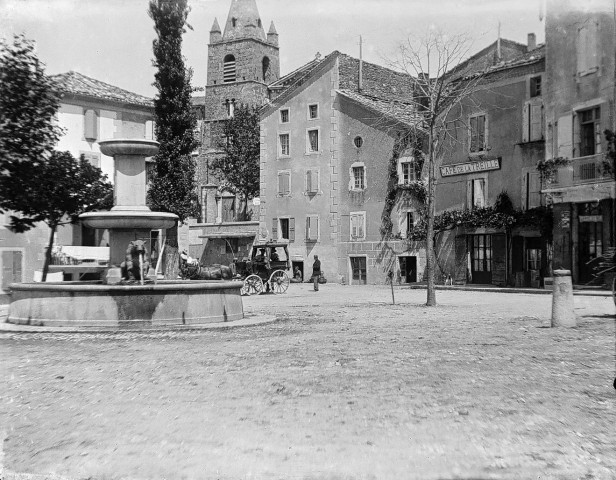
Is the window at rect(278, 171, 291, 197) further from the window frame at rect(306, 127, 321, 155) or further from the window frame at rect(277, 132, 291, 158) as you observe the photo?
the window frame at rect(306, 127, 321, 155)

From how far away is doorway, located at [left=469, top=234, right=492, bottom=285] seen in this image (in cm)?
3519

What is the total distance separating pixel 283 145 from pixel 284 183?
233 centimetres

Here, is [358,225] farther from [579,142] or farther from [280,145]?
[579,142]

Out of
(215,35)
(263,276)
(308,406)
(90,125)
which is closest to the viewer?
(308,406)

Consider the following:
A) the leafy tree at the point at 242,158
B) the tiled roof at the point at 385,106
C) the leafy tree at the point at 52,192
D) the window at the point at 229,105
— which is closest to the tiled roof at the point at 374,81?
the tiled roof at the point at 385,106

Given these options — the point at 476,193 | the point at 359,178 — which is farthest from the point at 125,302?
the point at 359,178

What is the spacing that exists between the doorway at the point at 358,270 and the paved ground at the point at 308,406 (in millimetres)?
29973

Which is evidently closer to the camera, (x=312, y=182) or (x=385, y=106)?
(x=385, y=106)

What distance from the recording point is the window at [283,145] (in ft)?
153

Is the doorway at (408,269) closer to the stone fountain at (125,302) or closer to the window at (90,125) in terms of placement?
the window at (90,125)

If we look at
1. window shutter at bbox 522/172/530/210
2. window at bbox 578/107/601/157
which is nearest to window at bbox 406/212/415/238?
window shutter at bbox 522/172/530/210

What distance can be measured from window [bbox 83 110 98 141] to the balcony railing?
17598 mm

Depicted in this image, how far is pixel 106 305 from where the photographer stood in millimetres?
13070

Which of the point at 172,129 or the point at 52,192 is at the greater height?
the point at 172,129
